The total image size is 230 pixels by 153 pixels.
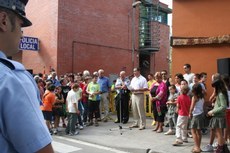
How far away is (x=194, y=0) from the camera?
10.6 m

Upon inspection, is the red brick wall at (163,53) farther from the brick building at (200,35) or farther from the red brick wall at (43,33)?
the brick building at (200,35)

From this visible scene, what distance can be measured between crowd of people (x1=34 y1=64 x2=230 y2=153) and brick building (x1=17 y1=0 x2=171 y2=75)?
21.4ft

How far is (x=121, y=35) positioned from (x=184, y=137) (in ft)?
52.4

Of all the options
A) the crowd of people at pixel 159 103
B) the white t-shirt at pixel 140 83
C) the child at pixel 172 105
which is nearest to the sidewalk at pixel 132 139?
the crowd of people at pixel 159 103

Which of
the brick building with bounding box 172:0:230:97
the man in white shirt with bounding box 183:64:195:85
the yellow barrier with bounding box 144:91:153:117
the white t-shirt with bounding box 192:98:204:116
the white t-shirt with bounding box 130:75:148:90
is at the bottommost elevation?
the yellow barrier with bounding box 144:91:153:117

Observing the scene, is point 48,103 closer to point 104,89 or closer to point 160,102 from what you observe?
point 104,89

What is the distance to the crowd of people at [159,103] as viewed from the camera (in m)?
7.19

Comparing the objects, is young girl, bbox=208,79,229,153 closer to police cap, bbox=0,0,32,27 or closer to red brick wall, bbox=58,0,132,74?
police cap, bbox=0,0,32,27

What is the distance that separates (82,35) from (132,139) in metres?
12.6

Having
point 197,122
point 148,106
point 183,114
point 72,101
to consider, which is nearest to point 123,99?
point 148,106

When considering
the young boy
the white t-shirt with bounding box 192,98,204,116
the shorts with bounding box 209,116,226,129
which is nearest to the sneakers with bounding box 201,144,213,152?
the shorts with bounding box 209,116,226,129

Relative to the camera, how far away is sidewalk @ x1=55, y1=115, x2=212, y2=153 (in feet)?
26.2

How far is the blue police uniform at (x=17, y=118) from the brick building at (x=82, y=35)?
1794 cm

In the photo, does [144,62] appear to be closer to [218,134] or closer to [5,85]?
[218,134]
